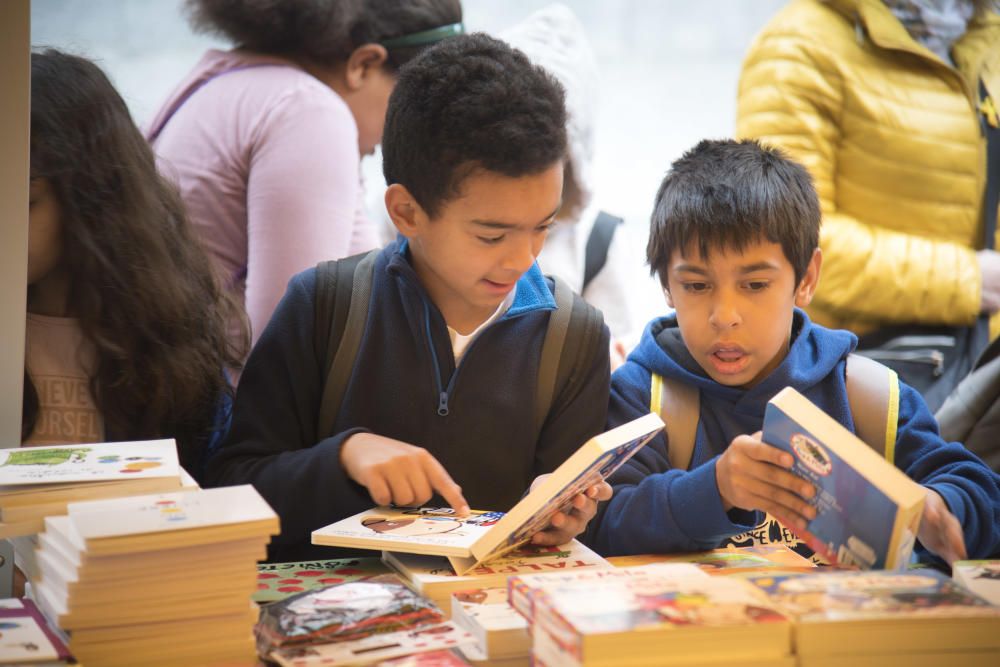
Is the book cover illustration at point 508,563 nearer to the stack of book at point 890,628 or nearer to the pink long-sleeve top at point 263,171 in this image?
the stack of book at point 890,628

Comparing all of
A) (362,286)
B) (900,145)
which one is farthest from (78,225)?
(900,145)

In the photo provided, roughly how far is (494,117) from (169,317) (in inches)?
29.3

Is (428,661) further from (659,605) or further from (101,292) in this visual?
(101,292)

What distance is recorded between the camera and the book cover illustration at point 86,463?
1389 millimetres

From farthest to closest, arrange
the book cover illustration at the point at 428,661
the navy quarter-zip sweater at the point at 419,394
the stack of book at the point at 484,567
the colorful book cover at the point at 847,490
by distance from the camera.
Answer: the navy quarter-zip sweater at the point at 419,394, the stack of book at the point at 484,567, the colorful book cover at the point at 847,490, the book cover illustration at the point at 428,661

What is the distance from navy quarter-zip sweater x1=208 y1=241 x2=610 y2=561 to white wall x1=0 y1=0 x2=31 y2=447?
36 centimetres

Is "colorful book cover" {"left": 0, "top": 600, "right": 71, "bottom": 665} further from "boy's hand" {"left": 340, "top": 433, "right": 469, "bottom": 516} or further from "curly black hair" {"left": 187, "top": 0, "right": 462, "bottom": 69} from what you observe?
"curly black hair" {"left": 187, "top": 0, "right": 462, "bottom": 69}

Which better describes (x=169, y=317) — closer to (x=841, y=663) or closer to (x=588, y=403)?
(x=588, y=403)

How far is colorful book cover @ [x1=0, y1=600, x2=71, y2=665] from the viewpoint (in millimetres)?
1183

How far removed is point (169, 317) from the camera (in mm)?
2010

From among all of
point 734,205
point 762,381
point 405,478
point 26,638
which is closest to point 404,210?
point 405,478

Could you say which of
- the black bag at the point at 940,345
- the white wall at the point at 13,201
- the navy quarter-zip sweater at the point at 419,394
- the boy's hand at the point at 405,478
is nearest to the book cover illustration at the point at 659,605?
the boy's hand at the point at 405,478

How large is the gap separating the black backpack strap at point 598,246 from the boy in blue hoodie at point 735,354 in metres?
0.91

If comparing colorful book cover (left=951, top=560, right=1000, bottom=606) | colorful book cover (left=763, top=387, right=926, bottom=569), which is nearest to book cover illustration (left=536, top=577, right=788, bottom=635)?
colorful book cover (left=763, top=387, right=926, bottom=569)
